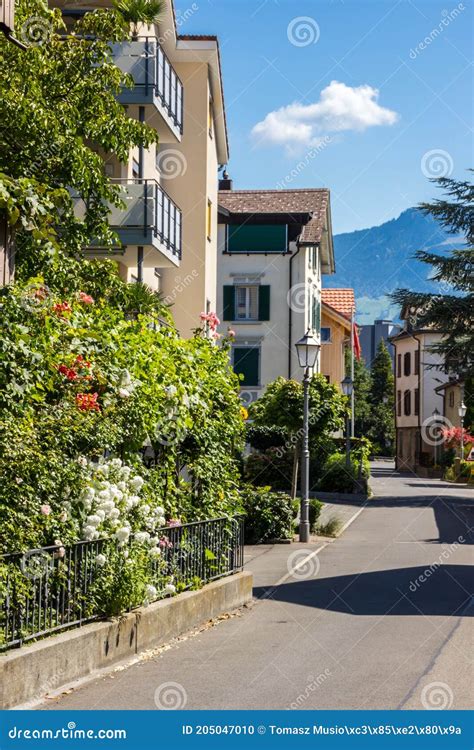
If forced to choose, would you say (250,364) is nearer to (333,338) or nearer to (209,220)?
(209,220)

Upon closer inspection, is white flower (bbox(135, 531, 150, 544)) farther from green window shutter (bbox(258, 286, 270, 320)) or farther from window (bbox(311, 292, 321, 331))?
window (bbox(311, 292, 321, 331))

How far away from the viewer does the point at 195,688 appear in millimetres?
8594

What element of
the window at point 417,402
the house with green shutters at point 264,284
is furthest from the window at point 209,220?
the window at point 417,402

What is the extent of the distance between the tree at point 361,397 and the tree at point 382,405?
1070 millimetres

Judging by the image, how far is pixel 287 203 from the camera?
53438 mm

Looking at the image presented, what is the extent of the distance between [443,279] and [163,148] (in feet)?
39.6

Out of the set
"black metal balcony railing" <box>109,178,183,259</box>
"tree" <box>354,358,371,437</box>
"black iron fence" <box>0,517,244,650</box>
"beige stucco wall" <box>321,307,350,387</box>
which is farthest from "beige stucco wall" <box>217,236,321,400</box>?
"tree" <box>354,358,371,437</box>

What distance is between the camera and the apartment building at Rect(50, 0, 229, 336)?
2661 cm

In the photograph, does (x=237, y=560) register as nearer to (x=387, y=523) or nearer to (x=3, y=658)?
(x=3, y=658)

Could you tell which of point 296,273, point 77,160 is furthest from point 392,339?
point 77,160

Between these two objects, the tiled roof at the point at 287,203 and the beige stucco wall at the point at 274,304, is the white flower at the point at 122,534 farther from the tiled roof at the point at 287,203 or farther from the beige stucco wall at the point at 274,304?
the tiled roof at the point at 287,203

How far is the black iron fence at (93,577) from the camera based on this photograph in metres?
8.38

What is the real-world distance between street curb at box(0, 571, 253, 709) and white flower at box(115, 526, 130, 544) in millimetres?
664

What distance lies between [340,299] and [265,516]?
165ft
